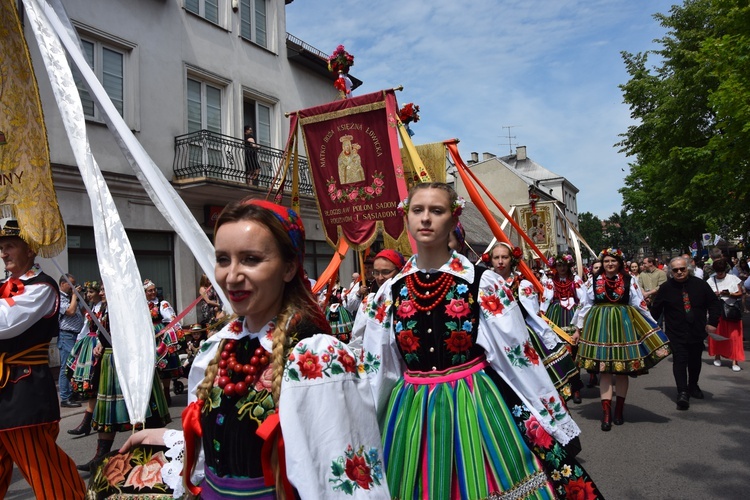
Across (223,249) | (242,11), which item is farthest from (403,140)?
(242,11)

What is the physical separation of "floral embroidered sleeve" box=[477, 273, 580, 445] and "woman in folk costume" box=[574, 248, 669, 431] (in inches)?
160

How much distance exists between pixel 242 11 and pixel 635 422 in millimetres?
14606

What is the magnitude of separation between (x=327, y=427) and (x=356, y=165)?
6.31 m

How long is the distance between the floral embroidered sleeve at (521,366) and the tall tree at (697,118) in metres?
9.71

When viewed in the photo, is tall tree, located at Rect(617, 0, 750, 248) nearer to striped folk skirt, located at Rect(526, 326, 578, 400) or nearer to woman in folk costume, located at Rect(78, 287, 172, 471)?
striped folk skirt, located at Rect(526, 326, 578, 400)

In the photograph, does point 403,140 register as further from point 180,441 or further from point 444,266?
point 180,441

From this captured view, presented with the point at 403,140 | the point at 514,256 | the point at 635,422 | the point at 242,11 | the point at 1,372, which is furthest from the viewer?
the point at 242,11

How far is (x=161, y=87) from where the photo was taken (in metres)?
13.3

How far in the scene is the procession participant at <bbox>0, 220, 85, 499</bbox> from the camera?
11.8 ft

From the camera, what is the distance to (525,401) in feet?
9.11

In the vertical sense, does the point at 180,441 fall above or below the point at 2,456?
above

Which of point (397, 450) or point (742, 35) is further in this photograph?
point (742, 35)

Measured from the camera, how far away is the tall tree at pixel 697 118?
10820 mm

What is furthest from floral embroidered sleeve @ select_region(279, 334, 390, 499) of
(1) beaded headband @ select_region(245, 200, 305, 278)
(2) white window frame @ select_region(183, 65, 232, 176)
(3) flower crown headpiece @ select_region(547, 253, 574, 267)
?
(2) white window frame @ select_region(183, 65, 232, 176)
